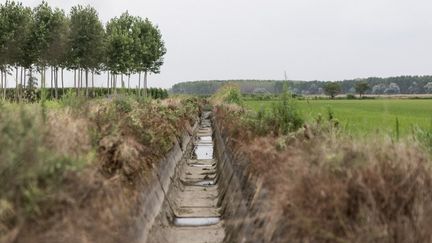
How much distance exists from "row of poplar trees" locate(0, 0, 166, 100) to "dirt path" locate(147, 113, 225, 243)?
2282cm

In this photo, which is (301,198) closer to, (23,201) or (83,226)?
(83,226)

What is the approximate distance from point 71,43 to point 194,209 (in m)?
50.6

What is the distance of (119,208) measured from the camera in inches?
239

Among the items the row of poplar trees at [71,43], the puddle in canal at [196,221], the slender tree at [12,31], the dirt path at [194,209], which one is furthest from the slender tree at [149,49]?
the puddle in canal at [196,221]

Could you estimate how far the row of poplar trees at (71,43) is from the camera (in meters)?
52.7

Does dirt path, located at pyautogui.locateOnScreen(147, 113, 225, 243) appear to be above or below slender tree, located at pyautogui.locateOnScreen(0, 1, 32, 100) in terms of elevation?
below

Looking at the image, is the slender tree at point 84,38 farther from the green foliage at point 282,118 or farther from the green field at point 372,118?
the green foliage at point 282,118

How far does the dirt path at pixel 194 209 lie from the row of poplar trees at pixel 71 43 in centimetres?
2282

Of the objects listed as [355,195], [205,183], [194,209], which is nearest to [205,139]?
[205,183]

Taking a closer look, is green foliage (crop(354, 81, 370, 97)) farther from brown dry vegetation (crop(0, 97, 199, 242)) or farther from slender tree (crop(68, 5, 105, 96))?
brown dry vegetation (crop(0, 97, 199, 242))

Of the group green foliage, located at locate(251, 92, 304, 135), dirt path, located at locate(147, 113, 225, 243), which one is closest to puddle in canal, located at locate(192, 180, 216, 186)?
dirt path, located at locate(147, 113, 225, 243)

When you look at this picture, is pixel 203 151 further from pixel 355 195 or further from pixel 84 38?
pixel 84 38

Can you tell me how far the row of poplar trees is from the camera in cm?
5269

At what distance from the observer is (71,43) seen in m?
61.6
